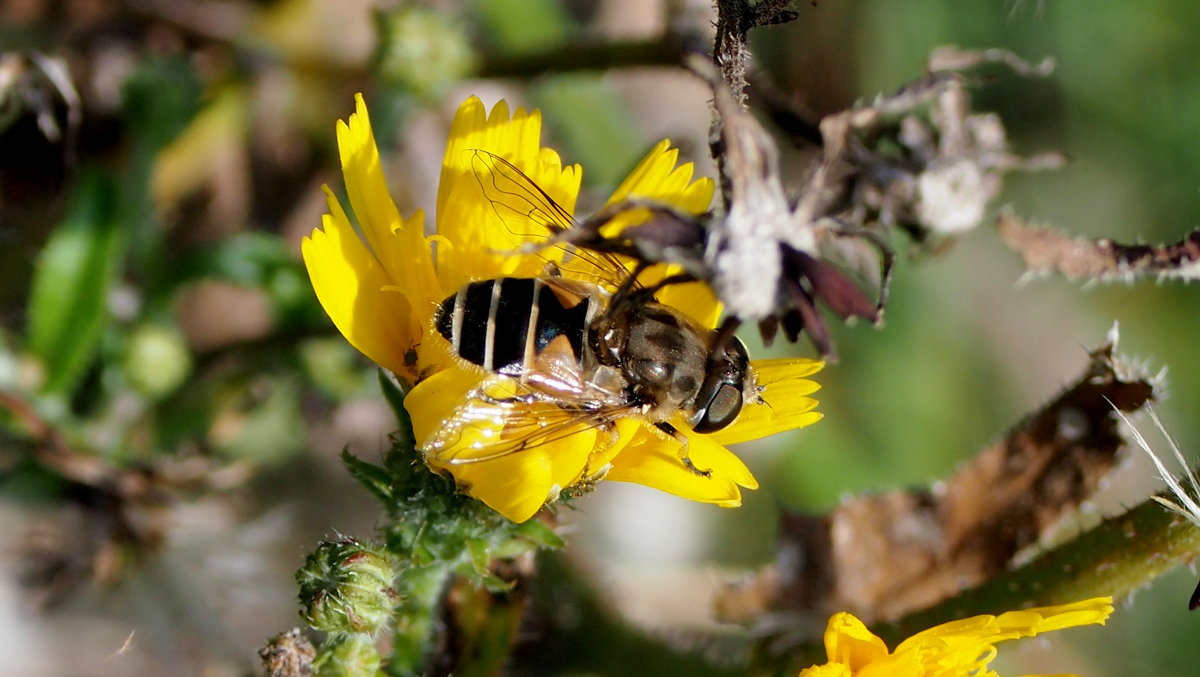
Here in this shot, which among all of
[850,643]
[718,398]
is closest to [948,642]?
[850,643]

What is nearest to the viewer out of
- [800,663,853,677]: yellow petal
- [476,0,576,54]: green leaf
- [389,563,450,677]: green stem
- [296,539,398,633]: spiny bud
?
[800,663,853,677]: yellow petal

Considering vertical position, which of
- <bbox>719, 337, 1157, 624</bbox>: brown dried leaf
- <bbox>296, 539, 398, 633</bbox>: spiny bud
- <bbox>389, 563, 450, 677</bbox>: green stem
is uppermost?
<bbox>296, 539, 398, 633</bbox>: spiny bud

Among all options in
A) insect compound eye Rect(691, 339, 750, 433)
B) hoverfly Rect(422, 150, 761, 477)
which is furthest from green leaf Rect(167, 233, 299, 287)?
insect compound eye Rect(691, 339, 750, 433)

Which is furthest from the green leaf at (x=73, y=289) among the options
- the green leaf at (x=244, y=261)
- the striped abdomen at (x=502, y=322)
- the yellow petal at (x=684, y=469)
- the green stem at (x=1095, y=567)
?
the green stem at (x=1095, y=567)

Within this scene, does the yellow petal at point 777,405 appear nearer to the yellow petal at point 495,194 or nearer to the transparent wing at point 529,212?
the transparent wing at point 529,212

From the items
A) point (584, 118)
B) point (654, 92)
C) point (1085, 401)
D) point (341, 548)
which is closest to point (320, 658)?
point (341, 548)

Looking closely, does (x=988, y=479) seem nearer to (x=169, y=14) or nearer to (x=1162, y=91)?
(x=1162, y=91)

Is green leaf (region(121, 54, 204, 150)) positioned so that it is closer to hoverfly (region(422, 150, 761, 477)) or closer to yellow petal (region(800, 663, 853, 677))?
hoverfly (region(422, 150, 761, 477))
